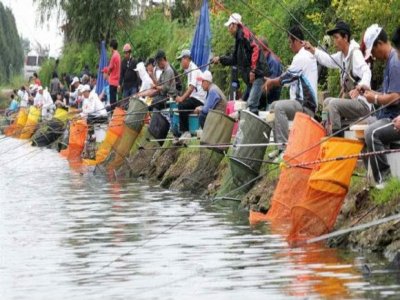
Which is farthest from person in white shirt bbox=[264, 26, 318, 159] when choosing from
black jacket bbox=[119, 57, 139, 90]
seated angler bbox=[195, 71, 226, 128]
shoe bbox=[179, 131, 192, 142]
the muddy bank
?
black jacket bbox=[119, 57, 139, 90]

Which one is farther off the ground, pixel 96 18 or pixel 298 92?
pixel 96 18

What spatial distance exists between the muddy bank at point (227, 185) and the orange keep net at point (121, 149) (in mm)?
160

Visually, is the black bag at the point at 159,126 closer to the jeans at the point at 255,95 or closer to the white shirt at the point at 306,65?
the jeans at the point at 255,95

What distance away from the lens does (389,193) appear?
13023 millimetres

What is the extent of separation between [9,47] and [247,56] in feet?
188

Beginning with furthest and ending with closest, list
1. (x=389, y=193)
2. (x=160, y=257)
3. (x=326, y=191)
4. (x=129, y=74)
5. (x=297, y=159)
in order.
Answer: (x=129, y=74)
(x=297, y=159)
(x=326, y=191)
(x=160, y=257)
(x=389, y=193)

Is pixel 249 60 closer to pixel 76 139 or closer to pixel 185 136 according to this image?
pixel 185 136

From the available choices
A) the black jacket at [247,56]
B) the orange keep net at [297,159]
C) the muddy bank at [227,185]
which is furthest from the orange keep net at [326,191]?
the black jacket at [247,56]

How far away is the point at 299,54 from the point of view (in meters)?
17.4

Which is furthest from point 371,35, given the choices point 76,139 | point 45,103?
point 45,103

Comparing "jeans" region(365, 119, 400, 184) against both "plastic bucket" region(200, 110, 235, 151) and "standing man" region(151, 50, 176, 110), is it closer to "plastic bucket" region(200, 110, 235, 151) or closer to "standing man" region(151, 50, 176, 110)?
"plastic bucket" region(200, 110, 235, 151)

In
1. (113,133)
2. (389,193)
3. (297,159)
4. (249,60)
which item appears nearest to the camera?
(389,193)

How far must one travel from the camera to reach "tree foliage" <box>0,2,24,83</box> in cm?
7606

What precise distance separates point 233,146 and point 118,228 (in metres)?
2.32
